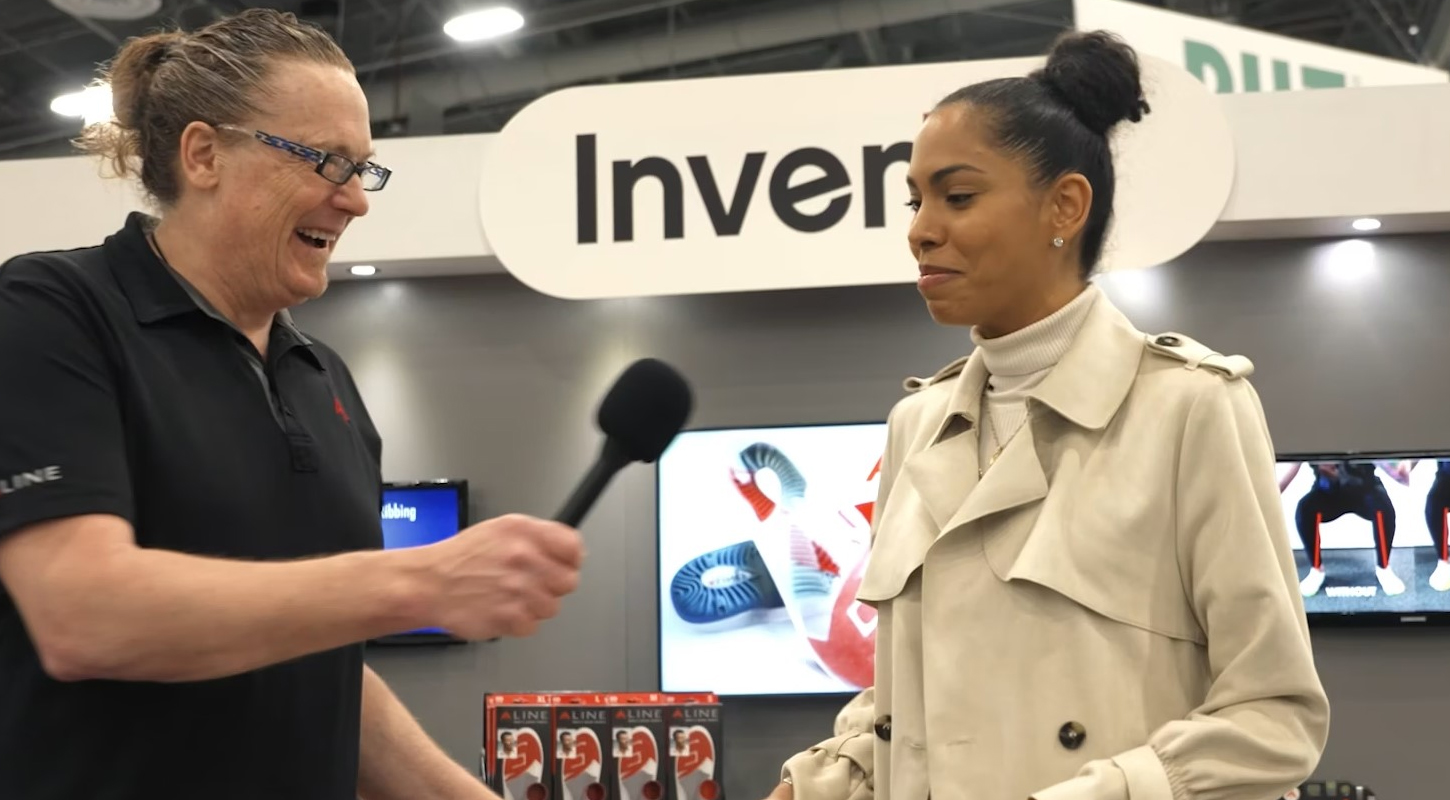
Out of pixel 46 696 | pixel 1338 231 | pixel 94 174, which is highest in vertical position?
pixel 94 174

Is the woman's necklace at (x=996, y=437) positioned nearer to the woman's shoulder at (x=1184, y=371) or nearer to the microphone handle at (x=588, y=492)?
the woman's shoulder at (x=1184, y=371)

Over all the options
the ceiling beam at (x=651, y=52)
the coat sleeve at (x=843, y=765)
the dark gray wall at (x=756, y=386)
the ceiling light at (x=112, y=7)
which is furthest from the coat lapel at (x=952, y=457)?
the ceiling beam at (x=651, y=52)

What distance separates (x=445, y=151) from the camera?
5.73 m

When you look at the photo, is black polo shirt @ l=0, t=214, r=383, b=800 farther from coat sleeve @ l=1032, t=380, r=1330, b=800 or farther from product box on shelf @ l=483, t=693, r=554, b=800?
product box on shelf @ l=483, t=693, r=554, b=800

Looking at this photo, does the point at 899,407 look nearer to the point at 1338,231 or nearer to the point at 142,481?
the point at 142,481

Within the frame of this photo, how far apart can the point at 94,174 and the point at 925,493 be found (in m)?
5.15

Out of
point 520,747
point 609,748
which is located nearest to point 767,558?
point 609,748

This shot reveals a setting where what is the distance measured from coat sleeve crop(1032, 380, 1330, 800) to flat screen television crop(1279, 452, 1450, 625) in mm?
3978

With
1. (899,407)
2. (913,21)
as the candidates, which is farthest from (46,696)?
(913,21)

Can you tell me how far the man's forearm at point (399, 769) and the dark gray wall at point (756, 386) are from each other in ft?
13.5

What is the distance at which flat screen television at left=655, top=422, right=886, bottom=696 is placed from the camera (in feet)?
18.1

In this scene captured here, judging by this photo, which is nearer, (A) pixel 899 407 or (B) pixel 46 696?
(B) pixel 46 696

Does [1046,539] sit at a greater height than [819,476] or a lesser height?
lesser

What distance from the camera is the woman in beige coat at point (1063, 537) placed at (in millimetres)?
1507
